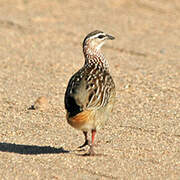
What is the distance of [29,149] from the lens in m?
8.55

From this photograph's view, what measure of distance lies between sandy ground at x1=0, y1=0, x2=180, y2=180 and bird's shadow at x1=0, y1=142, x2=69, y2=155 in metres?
0.01

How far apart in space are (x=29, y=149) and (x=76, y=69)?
517 cm

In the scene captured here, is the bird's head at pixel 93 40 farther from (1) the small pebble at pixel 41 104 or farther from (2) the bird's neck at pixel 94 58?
(1) the small pebble at pixel 41 104

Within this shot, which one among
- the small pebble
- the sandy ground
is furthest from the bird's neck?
the small pebble

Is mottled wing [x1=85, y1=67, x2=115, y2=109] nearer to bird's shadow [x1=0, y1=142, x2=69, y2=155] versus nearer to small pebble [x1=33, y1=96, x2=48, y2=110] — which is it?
bird's shadow [x1=0, y1=142, x2=69, y2=155]

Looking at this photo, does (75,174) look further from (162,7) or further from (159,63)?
(162,7)

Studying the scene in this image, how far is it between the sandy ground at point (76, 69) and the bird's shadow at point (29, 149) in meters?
0.01

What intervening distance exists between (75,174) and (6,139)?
75.4 inches

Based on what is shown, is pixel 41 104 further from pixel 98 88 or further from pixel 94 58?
pixel 98 88

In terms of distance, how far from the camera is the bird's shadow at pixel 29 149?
27.7ft

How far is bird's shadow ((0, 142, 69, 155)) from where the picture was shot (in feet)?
27.7

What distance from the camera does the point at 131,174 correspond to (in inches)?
296

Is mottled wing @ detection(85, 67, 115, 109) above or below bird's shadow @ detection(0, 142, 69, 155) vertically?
above

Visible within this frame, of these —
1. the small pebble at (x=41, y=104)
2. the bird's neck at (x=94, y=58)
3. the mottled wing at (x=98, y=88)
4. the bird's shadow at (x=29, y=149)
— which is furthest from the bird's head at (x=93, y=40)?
the small pebble at (x=41, y=104)
